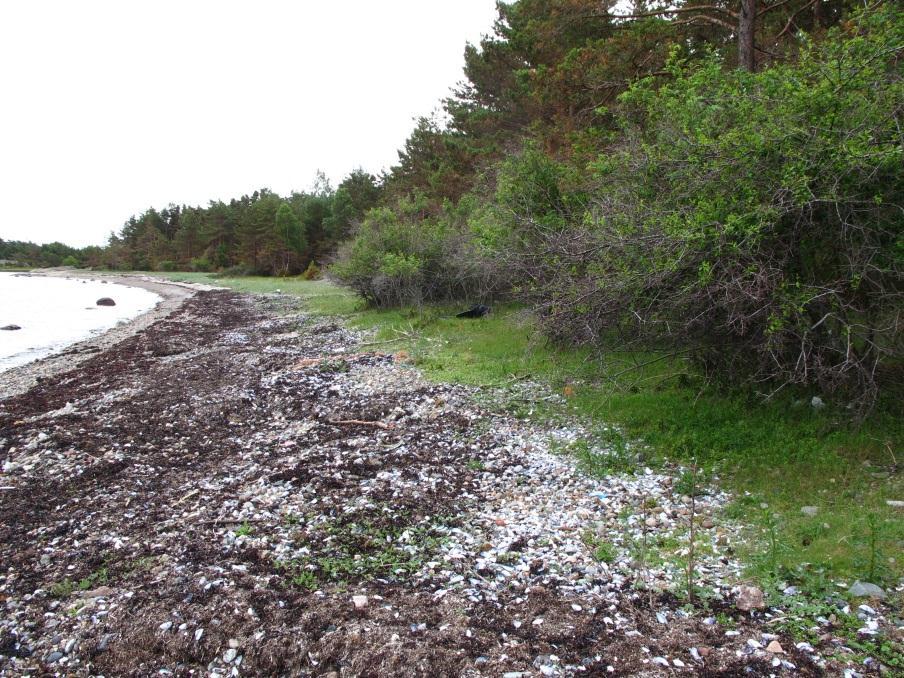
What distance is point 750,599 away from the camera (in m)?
4.52

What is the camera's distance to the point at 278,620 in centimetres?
461

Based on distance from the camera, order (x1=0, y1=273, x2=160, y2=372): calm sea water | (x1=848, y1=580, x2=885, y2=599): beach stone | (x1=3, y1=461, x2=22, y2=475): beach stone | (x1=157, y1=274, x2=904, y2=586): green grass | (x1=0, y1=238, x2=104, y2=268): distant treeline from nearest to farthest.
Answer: (x1=848, y1=580, x2=885, y2=599): beach stone → (x1=157, y1=274, x2=904, y2=586): green grass → (x1=3, y1=461, x2=22, y2=475): beach stone → (x1=0, y1=273, x2=160, y2=372): calm sea water → (x1=0, y1=238, x2=104, y2=268): distant treeline

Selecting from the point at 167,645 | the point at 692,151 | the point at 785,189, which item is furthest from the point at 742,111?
the point at 167,645

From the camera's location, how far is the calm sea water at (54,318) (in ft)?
80.1

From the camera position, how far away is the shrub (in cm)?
596

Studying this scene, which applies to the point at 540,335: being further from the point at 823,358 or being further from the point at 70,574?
the point at 70,574

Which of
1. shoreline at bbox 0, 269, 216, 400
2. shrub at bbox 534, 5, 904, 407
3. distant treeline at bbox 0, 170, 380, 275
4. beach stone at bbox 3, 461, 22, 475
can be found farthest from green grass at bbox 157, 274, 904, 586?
distant treeline at bbox 0, 170, 380, 275

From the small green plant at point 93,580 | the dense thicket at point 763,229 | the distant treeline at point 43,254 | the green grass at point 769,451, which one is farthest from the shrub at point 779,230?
the distant treeline at point 43,254

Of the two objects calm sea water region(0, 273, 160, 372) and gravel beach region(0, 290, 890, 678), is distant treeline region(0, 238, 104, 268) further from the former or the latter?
gravel beach region(0, 290, 890, 678)

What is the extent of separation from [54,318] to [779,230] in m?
43.7

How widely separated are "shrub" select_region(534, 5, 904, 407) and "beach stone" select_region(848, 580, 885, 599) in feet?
7.77

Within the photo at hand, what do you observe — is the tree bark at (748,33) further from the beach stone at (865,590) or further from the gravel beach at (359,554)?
the beach stone at (865,590)

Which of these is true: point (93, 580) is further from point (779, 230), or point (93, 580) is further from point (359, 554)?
point (779, 230)

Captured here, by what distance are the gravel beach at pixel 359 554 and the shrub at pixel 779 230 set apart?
2244 mm
